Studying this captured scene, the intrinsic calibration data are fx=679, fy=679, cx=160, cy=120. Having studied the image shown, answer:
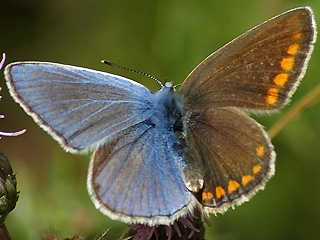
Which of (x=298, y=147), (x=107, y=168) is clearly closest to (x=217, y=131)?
(x=107, y=168)

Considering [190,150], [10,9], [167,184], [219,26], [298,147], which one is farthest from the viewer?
[10,9]

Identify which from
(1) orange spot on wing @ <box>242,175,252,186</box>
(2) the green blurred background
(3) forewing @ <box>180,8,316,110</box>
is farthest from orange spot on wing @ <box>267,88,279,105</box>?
(2) the green blurred background

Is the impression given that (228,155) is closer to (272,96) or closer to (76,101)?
(272,96)

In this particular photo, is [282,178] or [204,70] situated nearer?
[204,70]

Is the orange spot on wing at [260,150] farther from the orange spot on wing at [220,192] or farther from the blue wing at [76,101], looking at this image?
the blue wing at [76,101]

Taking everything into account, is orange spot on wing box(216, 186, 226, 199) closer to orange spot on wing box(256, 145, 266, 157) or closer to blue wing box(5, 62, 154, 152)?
orange spot on wing box(256, 145, 266, 157)

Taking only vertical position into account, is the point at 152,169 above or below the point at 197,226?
above

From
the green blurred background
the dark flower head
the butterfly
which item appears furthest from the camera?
the green blurred background

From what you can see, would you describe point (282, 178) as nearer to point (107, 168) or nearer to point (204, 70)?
point (204, 70)
